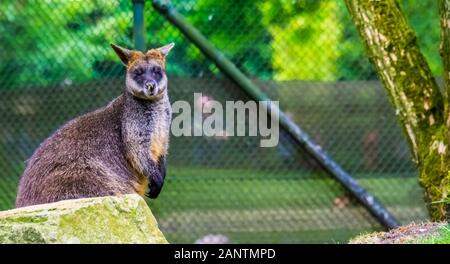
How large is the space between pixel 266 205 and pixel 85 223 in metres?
4.85

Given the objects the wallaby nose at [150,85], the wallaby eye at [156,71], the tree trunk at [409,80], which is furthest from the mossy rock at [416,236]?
the wallaby eye at [156,71]

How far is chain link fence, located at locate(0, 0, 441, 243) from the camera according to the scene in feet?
33.2

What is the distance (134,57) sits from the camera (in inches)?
320

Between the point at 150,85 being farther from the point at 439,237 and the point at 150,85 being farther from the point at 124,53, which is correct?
the point at 439,237

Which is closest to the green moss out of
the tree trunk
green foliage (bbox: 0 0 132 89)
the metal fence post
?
the tree trunk

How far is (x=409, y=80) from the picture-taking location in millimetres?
7691

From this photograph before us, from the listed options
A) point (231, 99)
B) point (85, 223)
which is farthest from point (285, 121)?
point (85, 223)

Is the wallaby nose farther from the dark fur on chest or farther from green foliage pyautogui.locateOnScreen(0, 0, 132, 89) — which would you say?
green foliage pyautogui.locateOnScreen(0, 0, 132, 89)

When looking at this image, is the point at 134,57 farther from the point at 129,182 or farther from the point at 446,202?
the point at 446,202

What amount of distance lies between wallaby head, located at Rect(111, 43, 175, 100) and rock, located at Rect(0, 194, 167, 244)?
7.26 ft

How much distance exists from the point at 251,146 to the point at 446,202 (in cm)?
313

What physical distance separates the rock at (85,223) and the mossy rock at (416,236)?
1715mm
